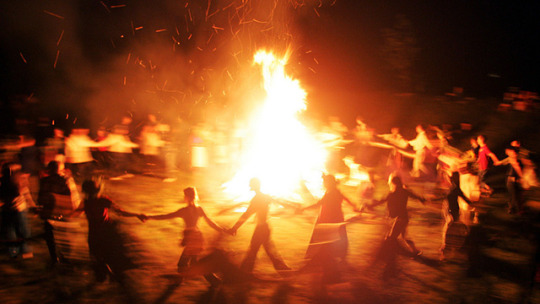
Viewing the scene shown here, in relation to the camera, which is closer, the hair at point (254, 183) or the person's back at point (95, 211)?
the person's back at point (95, 211)

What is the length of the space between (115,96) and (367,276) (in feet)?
62.8

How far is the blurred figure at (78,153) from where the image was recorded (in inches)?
404

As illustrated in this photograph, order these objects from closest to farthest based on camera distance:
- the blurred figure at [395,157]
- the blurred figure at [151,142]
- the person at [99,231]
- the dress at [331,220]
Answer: the person at [99,231] → the dress at [331,220] → the blurred figure at [395,157] → the blurred figure at [151,142]

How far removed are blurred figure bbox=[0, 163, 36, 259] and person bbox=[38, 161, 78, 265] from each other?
0.87 feet

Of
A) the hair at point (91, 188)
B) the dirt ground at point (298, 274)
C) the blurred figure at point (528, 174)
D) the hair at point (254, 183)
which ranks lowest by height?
the dirt ground at point (298, 274)

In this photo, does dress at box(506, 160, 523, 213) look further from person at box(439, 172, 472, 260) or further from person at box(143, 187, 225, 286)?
person at box(143, 187, 225, 286)

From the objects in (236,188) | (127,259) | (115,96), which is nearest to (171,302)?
(127,259)

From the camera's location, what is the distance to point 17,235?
6281mm

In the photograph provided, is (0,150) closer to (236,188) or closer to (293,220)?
(236,188)

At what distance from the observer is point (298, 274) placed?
6062mm

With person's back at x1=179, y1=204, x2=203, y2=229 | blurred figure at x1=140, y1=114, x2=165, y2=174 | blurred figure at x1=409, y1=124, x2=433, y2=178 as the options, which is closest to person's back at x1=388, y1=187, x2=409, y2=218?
person's back at x1=179, y1=204, x2=203, y2=229

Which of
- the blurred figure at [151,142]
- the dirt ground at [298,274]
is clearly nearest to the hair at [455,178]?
Result: the dirt ground at [298,274]

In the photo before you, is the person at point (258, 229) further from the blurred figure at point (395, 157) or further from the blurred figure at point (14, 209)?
the blurred figure at point (395, 157)

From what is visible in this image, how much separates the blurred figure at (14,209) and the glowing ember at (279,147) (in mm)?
4987
